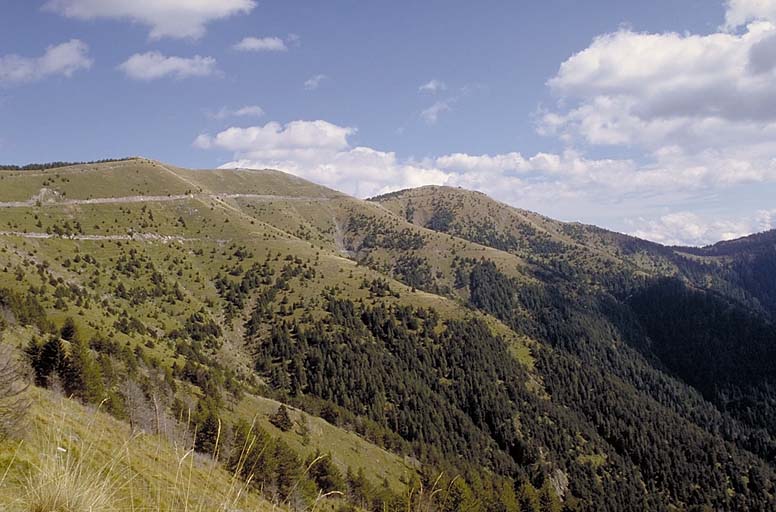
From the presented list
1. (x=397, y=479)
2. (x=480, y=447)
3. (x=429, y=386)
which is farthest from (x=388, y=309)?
(x=397, y=479)

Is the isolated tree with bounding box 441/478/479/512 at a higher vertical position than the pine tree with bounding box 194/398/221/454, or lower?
lower

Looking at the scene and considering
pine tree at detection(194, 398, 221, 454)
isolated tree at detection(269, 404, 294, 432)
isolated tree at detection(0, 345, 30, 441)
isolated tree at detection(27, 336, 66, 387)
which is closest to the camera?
isolated tree at detection(0, 345, 30, 441)

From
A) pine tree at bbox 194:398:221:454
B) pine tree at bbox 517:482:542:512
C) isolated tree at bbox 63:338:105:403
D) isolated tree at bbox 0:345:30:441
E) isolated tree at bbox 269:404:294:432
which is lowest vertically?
pine tree at bbox 517:482:542:512

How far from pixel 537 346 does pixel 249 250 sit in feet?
365

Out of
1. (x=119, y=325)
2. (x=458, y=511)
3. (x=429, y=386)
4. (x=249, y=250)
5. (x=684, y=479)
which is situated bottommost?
(x=684, y=479)

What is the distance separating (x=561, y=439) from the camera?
127000 mm

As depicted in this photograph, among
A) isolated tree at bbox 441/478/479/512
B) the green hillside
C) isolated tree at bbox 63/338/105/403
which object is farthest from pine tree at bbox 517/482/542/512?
isolated tree at bbox 63/338/105/403

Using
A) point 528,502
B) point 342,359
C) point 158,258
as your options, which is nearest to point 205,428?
point 528,502

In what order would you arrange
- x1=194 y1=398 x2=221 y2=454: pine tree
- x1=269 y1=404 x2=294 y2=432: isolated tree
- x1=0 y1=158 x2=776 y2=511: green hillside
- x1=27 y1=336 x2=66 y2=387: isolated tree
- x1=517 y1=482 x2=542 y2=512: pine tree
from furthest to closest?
1. x1=517 y1=482 x2=542 y2=512: pine tree
2. x1=0 y1=158 x2=776 y2=511: green hillside
3. x1=269 y1=404 x2=294 y2=432: isolated tree
4. x1=194 y1=398 x2=221 y2=454: pine tree
5. x1=27 y1=336 x2=66 y2=387: isolated tree

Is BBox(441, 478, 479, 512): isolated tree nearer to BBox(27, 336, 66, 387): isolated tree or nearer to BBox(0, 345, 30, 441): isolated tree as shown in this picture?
BBox(27, 336, 66, 387): isolated tree

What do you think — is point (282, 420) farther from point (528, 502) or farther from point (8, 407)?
point (8, 407)

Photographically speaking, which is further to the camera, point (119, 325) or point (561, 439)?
point (561, 439)

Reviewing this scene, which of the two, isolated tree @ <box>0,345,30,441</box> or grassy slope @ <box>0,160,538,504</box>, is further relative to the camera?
grassy slope @ <box>0,160,538,504</box>

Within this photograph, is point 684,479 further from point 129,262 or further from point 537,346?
point 129,262
